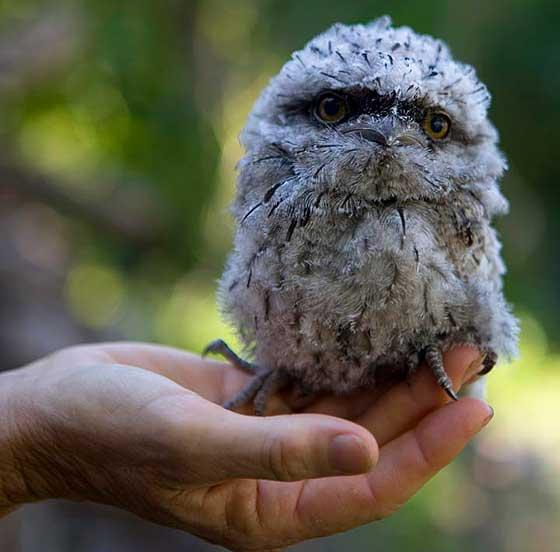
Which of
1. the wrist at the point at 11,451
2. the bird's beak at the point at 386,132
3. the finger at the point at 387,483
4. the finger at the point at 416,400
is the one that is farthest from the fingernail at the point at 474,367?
the wrist at the point at 11,451

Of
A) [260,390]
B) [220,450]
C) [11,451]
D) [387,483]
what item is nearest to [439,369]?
[387,483]

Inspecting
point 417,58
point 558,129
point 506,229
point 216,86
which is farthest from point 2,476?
point 558,129

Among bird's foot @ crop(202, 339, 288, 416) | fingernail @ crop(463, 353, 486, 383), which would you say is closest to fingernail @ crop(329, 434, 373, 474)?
fingernail @ crop(463, 353, 486, 383)

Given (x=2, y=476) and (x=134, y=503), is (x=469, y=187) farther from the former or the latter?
(x=2, y=476)

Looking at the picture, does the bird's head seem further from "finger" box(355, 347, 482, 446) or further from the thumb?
the thumb

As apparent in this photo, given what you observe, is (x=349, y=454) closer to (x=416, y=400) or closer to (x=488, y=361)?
(x=416, y=400)
